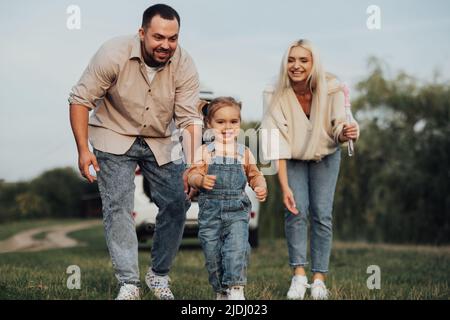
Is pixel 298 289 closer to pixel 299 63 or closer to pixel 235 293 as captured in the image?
pixel 235 293

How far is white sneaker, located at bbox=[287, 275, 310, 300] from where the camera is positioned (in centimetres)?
471

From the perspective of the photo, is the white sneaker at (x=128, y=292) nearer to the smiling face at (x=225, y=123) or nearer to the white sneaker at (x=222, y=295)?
the white sneaker at (x=222, y=295)

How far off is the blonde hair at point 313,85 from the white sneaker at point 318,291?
2.77 feet

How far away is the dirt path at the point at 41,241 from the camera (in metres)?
11.7

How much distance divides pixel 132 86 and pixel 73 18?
84 cm

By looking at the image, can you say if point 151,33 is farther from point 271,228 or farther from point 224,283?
point 271,228

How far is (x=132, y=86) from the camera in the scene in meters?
4.42

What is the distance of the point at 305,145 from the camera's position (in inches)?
193

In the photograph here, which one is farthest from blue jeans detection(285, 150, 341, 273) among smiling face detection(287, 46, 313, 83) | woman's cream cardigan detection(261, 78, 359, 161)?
smiling face detection(287, 46, 313, 83)

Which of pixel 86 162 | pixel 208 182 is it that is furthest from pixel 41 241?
pixel 208 182

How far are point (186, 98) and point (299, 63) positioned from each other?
0.80 m

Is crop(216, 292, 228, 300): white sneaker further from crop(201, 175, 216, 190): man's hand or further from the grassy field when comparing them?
crop(201, 175, 216, 190): man's hand

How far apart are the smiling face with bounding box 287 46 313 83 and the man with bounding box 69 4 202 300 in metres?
0.66

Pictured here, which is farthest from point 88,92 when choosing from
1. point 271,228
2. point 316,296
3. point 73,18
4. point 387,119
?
point 387,119
